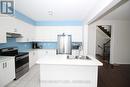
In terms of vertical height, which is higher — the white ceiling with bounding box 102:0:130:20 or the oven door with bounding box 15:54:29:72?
the white ceiling with bounding box 102:0:130:20

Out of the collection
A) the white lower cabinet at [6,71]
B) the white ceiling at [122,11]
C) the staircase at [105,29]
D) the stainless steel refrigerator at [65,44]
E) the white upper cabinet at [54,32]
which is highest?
the white ceiling at [122,11]

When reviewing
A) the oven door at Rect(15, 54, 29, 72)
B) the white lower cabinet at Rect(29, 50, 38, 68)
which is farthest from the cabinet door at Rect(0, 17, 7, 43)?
the white lower cabinet at Rect(29, 50, 38, 68)

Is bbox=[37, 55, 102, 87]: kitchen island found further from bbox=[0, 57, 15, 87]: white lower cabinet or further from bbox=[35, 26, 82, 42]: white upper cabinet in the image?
bbox=[35, 26, 82, 42]: white upper cabinet

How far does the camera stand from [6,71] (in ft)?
10.1

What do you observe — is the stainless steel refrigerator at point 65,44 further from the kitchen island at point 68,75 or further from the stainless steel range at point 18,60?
the kitchen island at point 68,75

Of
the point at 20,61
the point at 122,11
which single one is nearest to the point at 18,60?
the point at 20,61

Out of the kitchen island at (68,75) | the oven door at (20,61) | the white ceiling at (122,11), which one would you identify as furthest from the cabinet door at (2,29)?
the white ceiling at (122,11)

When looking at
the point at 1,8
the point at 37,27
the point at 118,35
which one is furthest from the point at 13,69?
the point at 118,35

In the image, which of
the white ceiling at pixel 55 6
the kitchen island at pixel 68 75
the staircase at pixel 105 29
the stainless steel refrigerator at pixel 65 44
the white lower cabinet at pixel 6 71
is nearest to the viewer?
the kitchen island at pixel 68 75

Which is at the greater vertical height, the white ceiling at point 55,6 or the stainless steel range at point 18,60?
the white ceiling at point 55,6

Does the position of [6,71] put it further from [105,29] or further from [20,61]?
[105,29]

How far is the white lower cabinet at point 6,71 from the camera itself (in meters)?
2.92

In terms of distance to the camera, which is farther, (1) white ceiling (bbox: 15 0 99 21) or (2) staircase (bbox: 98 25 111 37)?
(2) staircase (bbox: 98 25 111 37)

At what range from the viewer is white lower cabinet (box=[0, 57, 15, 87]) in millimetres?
2921
